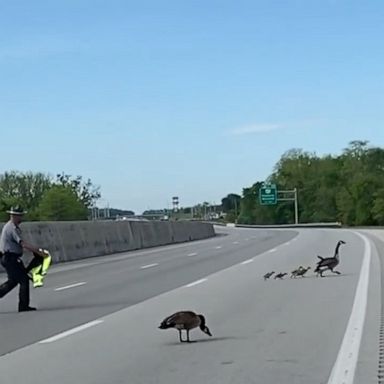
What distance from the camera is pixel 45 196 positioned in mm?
118438

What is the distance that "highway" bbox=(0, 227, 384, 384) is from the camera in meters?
9.84

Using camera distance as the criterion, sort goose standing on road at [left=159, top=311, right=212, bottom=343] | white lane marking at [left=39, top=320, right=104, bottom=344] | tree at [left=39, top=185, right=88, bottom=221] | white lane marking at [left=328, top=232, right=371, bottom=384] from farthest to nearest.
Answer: tree at [left=39, top=185, right=88, bottom=221], white lane marking at [left=39, top=320, right=104, bottom=344], goose standing on road at [left=159, top=311, right=212, bottom=343], white lane marking at [left=328, top=232, right=371, bottom=384]

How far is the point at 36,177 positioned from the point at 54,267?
102m

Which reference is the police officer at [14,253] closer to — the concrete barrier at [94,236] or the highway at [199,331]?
the highway at [199,331]

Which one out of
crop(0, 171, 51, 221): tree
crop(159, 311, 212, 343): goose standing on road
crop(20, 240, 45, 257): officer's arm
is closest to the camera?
crop(159, 311, 212, 343): goose standing on road

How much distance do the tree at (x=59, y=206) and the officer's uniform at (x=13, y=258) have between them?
304 feet

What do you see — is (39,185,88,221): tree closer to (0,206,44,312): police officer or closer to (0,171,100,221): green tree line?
(0,171,100,221): green tree line

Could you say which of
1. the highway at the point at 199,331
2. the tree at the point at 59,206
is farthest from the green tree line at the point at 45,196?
the highway at the point at 199,331

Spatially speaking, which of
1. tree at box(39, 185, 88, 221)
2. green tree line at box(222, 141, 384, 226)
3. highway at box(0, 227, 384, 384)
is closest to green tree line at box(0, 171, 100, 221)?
tree at box(39, 185, 88, 221)

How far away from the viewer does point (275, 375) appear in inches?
374

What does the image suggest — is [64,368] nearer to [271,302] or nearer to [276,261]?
[271,302]

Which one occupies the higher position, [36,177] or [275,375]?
[36,177]

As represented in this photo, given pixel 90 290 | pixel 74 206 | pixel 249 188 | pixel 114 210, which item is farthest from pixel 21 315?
pixel 249 188

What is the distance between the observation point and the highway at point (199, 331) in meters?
9.84
